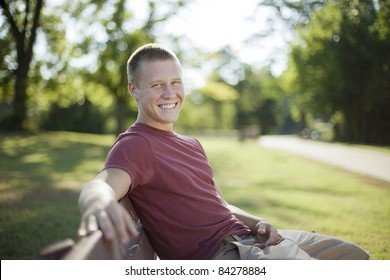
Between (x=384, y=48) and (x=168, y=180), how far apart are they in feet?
8.25

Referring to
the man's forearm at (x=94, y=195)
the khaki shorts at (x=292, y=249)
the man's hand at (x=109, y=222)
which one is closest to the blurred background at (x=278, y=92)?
the khaki shorts at (x=292, y=249)

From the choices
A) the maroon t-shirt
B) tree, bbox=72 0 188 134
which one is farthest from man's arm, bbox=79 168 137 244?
tree, bbox=72 0 188 134

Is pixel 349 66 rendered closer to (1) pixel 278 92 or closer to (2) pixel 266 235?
(2) pixel 266 235

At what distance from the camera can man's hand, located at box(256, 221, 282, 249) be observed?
1.40 meters

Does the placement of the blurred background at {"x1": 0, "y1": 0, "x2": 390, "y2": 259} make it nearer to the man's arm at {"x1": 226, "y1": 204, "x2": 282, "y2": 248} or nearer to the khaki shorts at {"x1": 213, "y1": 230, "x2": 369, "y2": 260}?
the khaki shorts at {"x1": 213, "y1": 230, "x2": 369, "y2": 260}

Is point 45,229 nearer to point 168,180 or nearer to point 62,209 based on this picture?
point 62,209

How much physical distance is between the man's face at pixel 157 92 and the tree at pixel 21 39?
2596 mm

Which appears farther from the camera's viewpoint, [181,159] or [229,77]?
[229,77]

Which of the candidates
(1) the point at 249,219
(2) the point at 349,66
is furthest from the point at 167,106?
(2) the point at 349,66

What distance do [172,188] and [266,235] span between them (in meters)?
0.42

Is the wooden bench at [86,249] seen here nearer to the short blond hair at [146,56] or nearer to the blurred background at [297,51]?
the short blond hair at [146,56]

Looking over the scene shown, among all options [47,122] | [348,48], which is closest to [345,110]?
[348,48]

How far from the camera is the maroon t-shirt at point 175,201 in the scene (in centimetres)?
131
